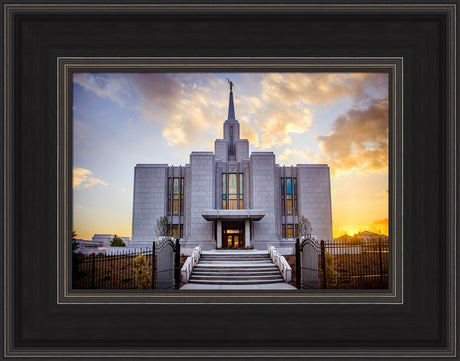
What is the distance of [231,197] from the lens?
27469mm

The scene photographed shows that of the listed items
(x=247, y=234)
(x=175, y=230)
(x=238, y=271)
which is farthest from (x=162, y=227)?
(x=238, y=271)

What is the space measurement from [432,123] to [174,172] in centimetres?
2394

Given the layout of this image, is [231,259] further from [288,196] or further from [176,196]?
[288,196]

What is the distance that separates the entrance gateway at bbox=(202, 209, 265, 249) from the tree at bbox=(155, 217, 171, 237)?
4.05m

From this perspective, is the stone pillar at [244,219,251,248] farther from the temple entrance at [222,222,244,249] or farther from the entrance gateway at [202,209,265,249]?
the temple entrance at [222,222,244,249]

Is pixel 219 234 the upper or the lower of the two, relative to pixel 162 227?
lower

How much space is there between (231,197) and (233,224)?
2.88m

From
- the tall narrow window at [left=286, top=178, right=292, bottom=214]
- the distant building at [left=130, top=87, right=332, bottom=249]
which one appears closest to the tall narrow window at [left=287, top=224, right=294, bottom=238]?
the distant building at [left=130, top=87, right=332, bottom=249]

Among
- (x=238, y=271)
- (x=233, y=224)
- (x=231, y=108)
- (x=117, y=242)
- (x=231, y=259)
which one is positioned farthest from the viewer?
(x=231, y=108)

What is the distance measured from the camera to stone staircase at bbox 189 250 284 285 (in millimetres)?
14373

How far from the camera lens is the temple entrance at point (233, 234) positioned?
2538 centimetres

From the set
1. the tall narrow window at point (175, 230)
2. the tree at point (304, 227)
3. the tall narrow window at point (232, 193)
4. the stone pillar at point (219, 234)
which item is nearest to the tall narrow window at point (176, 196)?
the tall narrow window at point (175, 230)

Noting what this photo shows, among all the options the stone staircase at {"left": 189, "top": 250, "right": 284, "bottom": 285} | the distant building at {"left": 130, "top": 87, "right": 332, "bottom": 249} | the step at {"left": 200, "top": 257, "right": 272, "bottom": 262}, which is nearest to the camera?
the stone staircase at {"left": 189, "top": 250, "right": 284, "bottom": 285}

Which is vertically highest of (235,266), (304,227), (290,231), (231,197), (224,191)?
(224,191)
